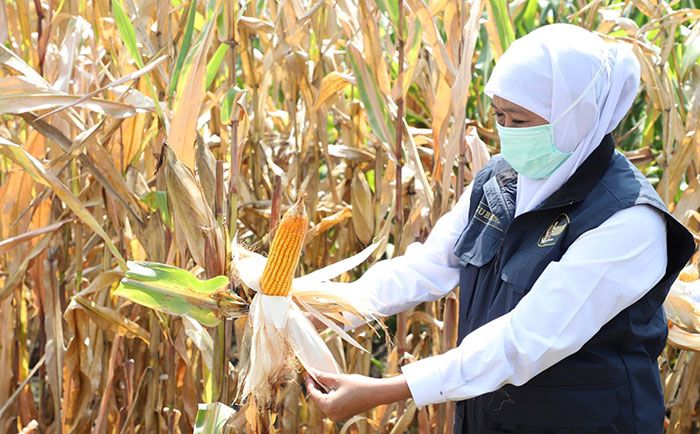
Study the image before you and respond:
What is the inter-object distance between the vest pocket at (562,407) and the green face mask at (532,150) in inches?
16.1

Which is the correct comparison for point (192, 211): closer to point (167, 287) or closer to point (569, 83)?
point (167, 287)

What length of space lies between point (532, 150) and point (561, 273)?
0.24 m

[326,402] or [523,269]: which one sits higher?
[523,269]

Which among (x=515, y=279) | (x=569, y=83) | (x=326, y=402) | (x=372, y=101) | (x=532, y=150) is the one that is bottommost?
(x=326, y=402)

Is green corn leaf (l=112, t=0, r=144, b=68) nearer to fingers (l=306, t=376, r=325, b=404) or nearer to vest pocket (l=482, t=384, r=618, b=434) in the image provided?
fingers (l=306, t=376, r=325, b=404)

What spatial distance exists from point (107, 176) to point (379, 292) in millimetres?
690

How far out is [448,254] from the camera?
214cm

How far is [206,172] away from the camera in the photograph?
196 cm

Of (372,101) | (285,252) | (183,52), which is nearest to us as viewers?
(285,252)

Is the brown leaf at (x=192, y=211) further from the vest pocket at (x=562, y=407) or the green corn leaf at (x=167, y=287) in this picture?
the vest pocket at (x=562, y=407)

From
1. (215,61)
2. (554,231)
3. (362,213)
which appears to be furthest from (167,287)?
(362,213)

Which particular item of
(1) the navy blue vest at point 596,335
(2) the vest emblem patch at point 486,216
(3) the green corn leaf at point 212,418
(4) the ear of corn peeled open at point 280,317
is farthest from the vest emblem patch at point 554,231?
(3) the green corn leaf at point 212,418

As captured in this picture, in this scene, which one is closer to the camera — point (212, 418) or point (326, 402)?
point (326, 402)

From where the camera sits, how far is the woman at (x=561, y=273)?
5.76ft
